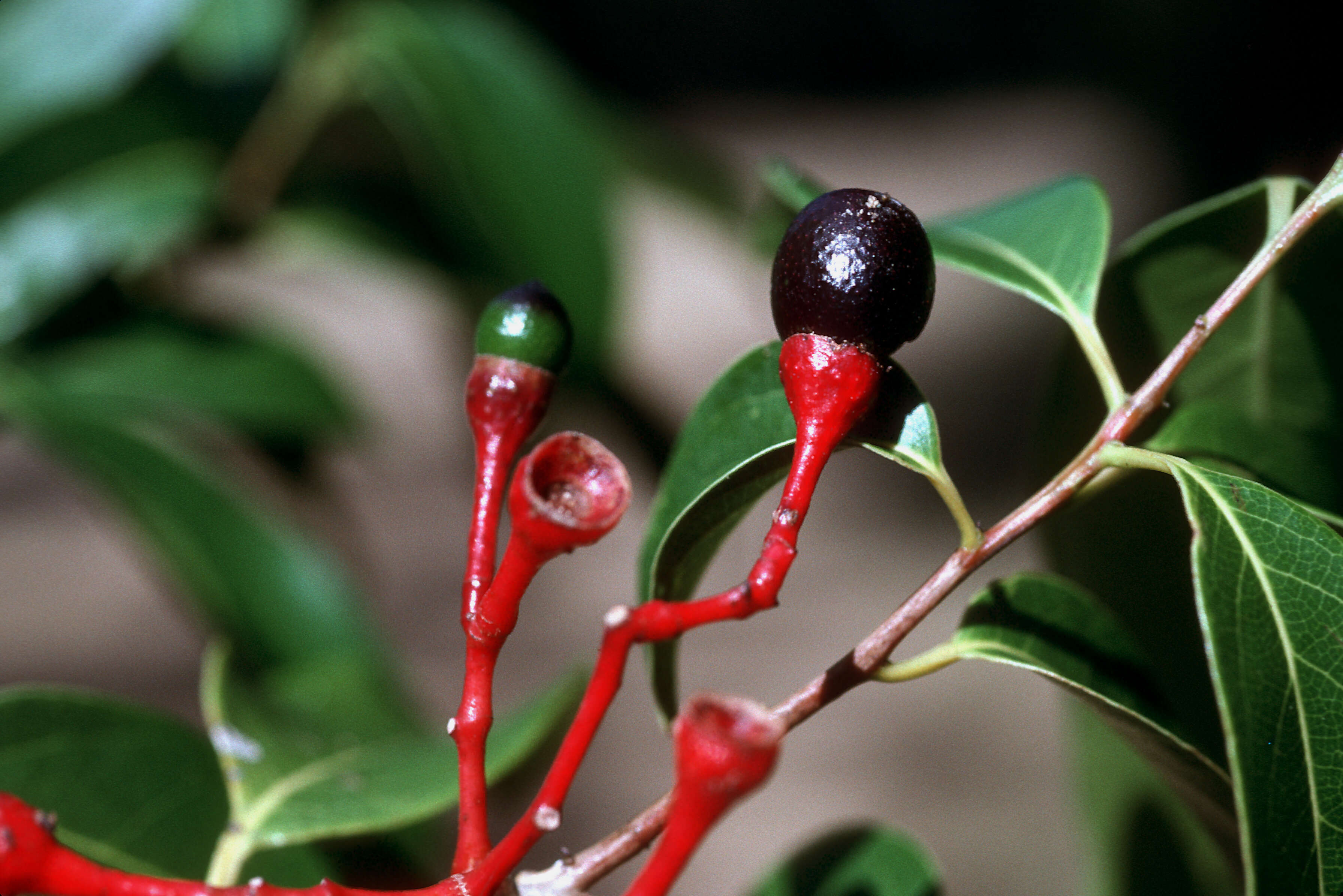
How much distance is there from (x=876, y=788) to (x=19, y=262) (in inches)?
111

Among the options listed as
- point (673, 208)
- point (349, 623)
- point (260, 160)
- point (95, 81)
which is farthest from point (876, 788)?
point (95, 81)

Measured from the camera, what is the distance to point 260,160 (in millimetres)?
2172

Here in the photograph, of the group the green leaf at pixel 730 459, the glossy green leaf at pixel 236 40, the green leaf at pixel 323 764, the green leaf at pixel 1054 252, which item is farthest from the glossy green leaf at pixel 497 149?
the green leaf at pixel 730 459

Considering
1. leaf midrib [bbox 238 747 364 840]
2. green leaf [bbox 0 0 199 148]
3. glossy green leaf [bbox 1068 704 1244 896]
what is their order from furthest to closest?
green leaf [bbox 0 0 199 148]
glossy green leaf [bbox 1068 704 1244 896]
leaf midrib [bbox 238 747 364 840]

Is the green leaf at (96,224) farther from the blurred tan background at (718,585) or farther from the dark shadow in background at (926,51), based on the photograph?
the dark shadow in background at (926,51)

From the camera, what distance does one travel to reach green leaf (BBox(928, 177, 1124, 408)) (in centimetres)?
92

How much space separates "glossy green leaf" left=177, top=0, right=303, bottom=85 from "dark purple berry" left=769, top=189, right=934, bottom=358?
1.65m

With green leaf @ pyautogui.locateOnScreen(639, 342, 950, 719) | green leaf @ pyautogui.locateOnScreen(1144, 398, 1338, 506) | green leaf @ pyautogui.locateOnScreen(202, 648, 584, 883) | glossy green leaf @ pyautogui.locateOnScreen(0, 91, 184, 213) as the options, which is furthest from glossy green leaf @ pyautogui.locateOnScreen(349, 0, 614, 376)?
green leaf @ pyautogui.locateOnScreen(1144, 398, 1338, 506)

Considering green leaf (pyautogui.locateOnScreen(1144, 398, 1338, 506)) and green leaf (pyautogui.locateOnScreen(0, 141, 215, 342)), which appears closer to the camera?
green leaf (pyautogui.locateOnScreen(1144, 398, 1338, 506))

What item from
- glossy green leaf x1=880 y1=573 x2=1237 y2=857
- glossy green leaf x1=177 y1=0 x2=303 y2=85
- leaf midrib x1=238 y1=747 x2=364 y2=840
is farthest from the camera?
glossy green leaf x1=177 y1=0 x2=303 y2=85

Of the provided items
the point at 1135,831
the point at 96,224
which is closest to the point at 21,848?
the point at 1135,831

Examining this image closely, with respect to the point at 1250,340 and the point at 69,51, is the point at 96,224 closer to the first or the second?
the point at 69,51

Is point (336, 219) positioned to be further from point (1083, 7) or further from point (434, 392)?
point (1083, 7)

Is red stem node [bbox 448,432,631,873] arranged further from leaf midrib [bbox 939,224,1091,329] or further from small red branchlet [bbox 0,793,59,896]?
leaf midrib [bbox 939,224,1091,329]
